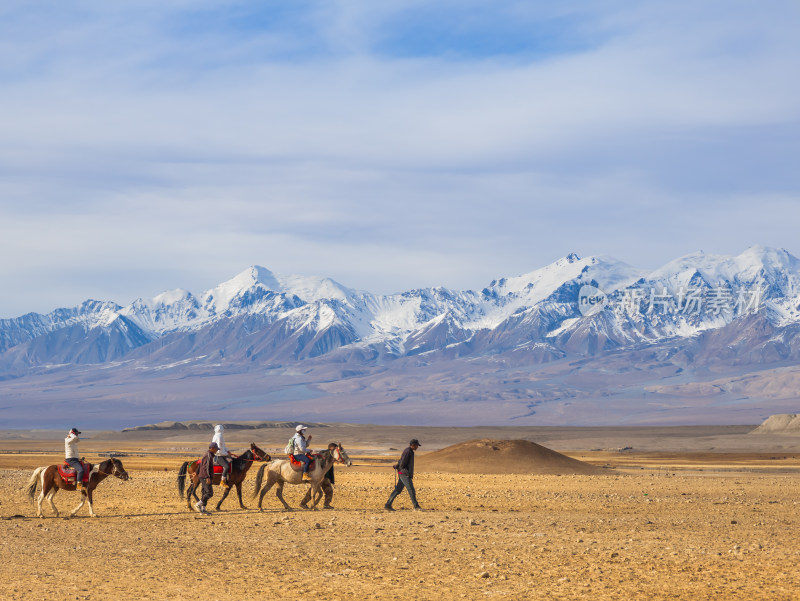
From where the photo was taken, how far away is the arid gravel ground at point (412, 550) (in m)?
16.7

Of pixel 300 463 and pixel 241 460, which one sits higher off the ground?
pixel 241 460

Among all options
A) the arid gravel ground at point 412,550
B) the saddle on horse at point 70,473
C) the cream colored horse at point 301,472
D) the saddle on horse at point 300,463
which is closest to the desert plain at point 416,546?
the arid gravel ground at point 412,550

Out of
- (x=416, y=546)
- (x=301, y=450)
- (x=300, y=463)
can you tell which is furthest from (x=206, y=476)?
(x=416, y=546)

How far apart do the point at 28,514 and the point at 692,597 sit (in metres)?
17.9

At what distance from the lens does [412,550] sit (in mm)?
20453

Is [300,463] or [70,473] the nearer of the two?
[70,473]

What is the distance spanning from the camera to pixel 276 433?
167 m

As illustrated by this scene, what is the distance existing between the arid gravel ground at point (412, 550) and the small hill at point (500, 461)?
740 inches

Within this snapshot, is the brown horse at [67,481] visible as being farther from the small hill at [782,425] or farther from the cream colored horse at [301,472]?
the small hill at [782,425]

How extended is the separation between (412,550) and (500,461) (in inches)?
1292

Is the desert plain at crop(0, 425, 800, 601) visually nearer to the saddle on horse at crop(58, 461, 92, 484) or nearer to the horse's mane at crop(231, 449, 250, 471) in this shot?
the saddle on horse at crop(58, 461, 92, 484)

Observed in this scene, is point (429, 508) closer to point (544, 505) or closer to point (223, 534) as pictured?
point (544, 505)

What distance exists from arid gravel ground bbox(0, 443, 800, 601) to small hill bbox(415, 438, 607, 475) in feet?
61.7

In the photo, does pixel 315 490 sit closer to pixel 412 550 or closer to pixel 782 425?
pixel 412 550
